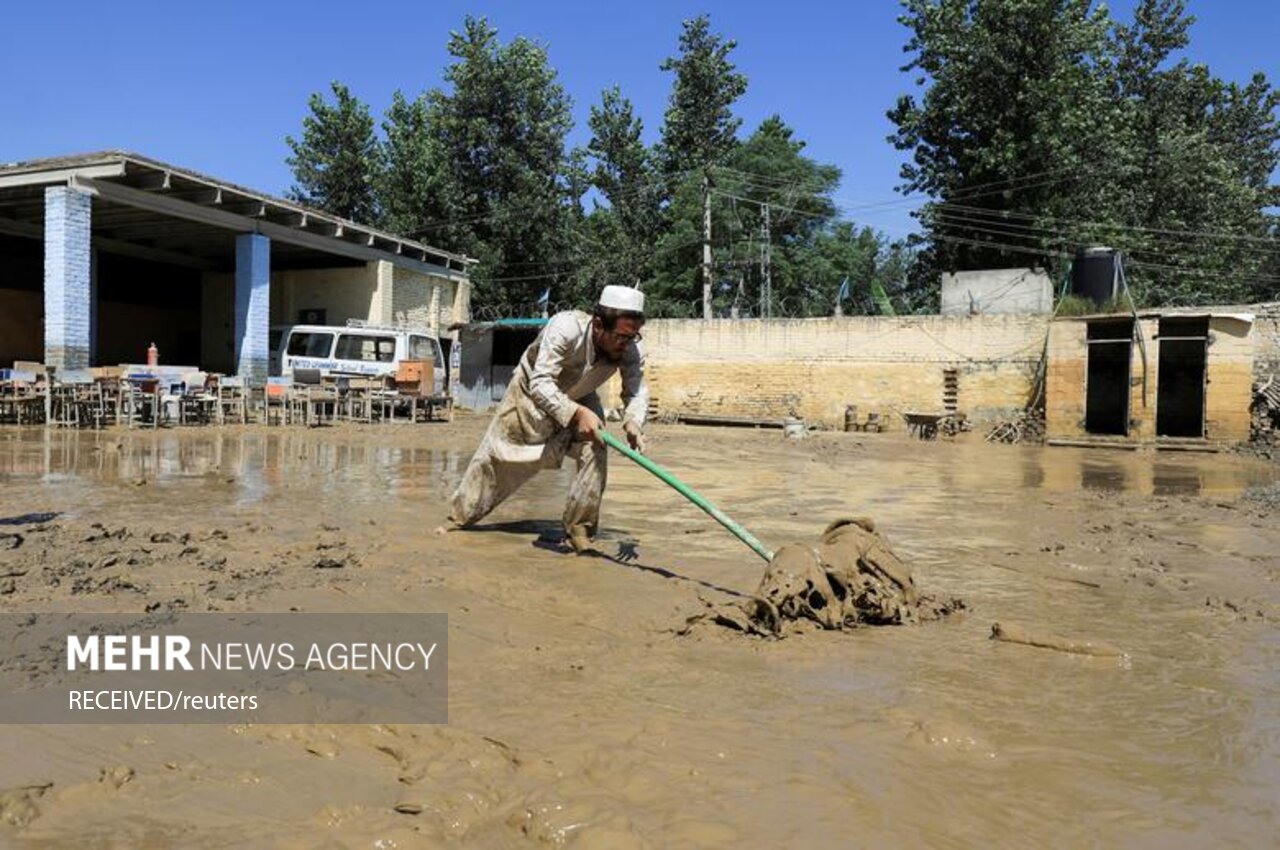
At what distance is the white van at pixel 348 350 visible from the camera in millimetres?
17953

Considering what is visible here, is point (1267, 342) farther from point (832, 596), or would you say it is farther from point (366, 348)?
point (832, 596)

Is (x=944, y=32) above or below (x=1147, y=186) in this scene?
above

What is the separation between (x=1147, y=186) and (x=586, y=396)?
94.9 ft

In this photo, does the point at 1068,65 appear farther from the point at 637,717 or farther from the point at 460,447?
the point at 637,717

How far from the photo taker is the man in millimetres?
5289

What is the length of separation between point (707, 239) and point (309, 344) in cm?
1560

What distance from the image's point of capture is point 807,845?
6.91 ft

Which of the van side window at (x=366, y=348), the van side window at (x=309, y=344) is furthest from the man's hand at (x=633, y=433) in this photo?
the van side window at (x=309, y=344)

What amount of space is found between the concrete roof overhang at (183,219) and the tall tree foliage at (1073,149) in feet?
48.6

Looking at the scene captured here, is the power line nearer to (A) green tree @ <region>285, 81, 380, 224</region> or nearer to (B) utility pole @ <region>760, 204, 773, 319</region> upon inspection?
(B) utility pole @ <region>760, 204, 773, 319</region>

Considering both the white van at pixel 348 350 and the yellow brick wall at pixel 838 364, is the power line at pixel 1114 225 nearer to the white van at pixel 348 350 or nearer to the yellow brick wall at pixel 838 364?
the yellow brick wall at pixel 838 364

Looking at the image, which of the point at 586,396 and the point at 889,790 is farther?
the point at 586,396

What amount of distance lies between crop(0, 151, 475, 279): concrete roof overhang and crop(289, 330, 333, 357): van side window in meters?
2.21

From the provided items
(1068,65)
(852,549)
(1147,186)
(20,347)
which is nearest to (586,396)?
(852,549)
